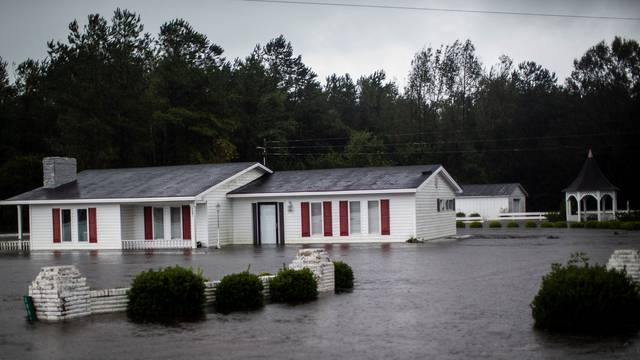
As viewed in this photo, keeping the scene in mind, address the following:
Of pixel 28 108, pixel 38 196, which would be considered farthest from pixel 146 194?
pixel 28 108

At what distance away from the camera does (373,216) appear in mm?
35875

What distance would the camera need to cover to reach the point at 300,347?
1056 centimetres

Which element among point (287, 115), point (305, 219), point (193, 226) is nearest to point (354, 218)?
point (305, 219)

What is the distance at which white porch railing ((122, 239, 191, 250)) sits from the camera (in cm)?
3612

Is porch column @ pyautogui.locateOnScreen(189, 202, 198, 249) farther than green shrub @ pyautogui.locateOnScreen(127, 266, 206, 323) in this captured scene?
Yes

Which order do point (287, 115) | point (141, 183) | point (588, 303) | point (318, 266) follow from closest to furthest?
point (588, 303) < point (318, 266) < point (141, 183) < point (287, 115)

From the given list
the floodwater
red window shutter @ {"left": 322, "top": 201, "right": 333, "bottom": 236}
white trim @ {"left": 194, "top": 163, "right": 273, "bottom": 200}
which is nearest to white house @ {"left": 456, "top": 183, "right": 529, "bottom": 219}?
white trim @ {"left": 194, "top": 163, "right": 273, "bottom": 200}

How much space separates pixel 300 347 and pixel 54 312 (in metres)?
5.13

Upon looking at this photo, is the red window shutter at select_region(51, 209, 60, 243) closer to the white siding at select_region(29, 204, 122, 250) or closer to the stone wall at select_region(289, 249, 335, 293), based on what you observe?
the white siding at select_region(29, 204, 122, 250)

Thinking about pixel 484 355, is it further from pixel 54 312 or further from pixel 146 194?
pixel 146 194

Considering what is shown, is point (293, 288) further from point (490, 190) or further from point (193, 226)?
point (490, 190)

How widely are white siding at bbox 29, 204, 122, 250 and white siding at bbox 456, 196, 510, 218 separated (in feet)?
128

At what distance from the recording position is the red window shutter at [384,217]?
35.4 metres

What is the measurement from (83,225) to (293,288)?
24885 millimetres
